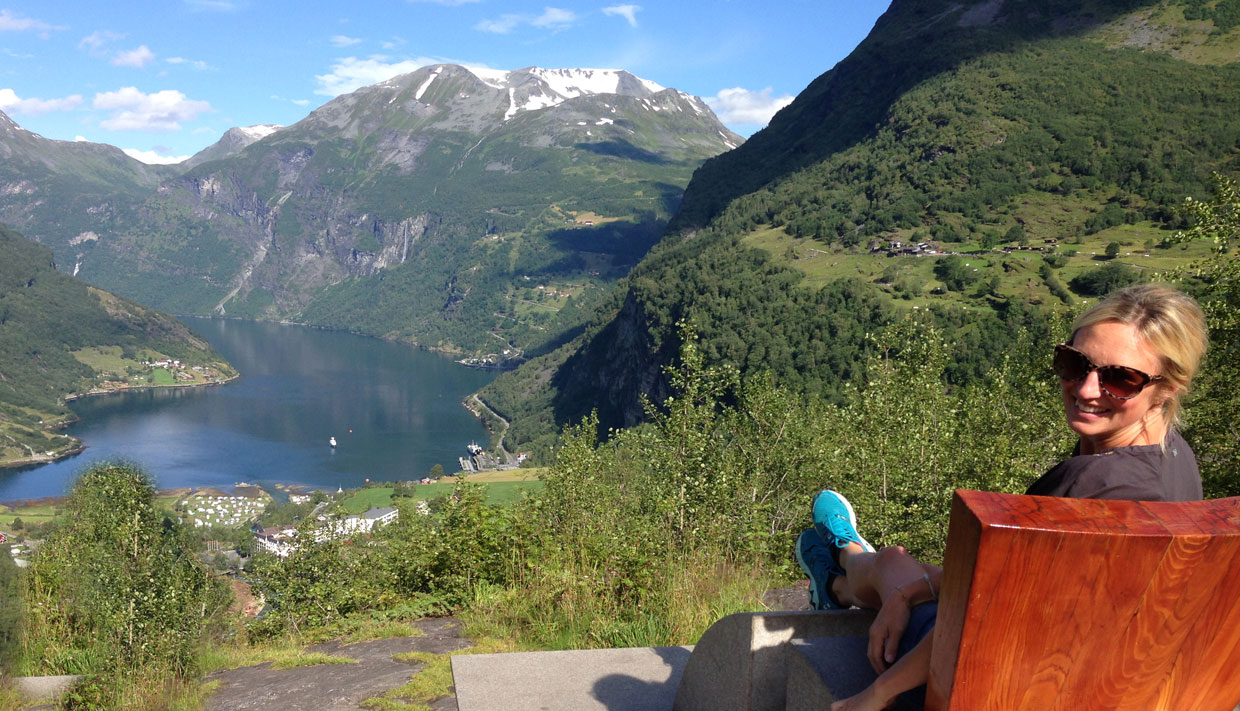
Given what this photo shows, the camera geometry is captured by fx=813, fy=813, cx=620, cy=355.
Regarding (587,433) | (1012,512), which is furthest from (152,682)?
(587,433)

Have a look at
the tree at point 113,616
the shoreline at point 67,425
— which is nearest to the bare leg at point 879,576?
the tree at point 113,616

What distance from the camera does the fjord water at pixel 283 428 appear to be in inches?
3607

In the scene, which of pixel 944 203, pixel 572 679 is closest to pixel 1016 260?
pixel 944 203

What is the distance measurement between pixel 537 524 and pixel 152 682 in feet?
10.1

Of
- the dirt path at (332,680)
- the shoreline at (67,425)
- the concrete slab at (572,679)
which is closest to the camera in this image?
the concrete slab at (572,679)

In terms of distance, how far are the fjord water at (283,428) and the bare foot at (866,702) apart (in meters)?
77.0

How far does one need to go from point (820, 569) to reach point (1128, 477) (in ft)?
4.23

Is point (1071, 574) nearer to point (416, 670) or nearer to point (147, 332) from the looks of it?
point (416, 670)

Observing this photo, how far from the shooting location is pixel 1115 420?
7.22 feet

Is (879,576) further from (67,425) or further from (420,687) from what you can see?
(67,425)

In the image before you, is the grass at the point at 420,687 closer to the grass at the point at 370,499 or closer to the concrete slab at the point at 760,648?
the concrete slab at the point at 760,648

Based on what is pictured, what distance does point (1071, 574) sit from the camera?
1.47 metres

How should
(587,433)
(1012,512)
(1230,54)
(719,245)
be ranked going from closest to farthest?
1. (1012,512)
2. (587,433)
3. (1230,54)
4. (719,245)

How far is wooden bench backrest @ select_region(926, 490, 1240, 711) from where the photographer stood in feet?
4.74
